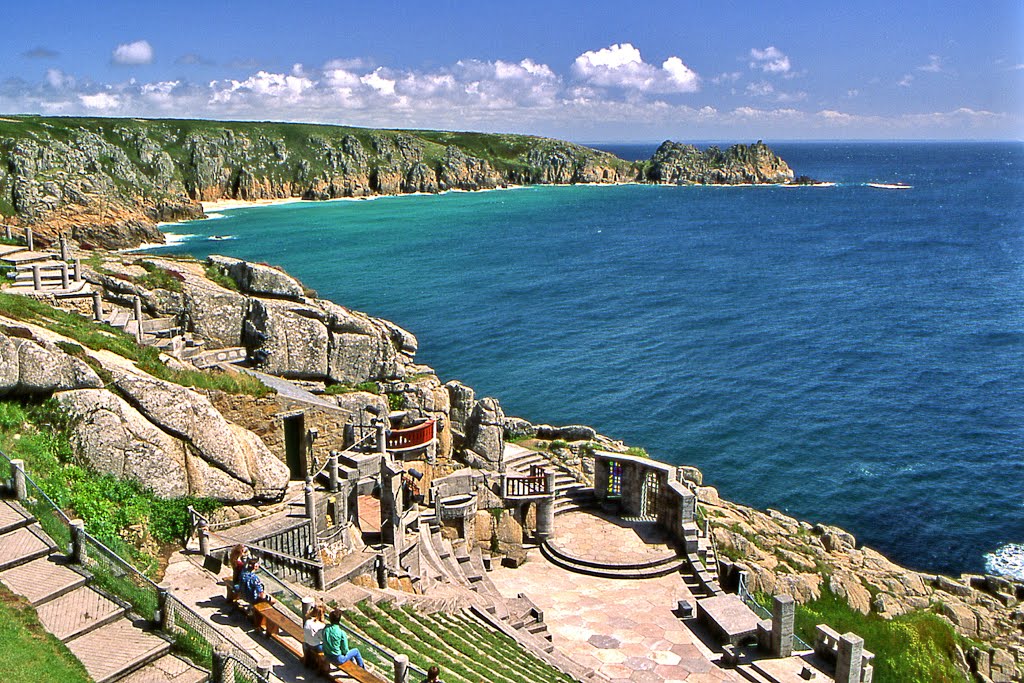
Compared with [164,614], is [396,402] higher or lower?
lower

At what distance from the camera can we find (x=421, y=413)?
33.1 m

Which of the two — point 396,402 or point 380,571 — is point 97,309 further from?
point 380,571

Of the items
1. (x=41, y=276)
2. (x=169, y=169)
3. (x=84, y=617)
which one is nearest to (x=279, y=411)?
(x=84, y=617)

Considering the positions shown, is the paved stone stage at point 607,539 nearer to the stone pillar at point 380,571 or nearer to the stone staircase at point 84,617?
the stone pillar at point 380,571

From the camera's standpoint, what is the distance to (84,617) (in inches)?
567

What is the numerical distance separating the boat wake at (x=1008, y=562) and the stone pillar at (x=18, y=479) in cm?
3901

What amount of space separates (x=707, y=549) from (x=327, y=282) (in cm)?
6377

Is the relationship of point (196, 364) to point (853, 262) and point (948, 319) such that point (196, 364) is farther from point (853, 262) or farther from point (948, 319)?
point (853, 262)

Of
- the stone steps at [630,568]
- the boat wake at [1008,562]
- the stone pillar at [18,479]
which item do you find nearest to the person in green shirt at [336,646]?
the stone pillar at [18,479]

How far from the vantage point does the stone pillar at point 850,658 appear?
20.5 m

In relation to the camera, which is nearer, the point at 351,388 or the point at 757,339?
the point at 351,388

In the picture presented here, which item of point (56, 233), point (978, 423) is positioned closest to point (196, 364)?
point (978, 423)

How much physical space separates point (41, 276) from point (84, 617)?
26.0 meters

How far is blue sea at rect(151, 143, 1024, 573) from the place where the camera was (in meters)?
43.7
